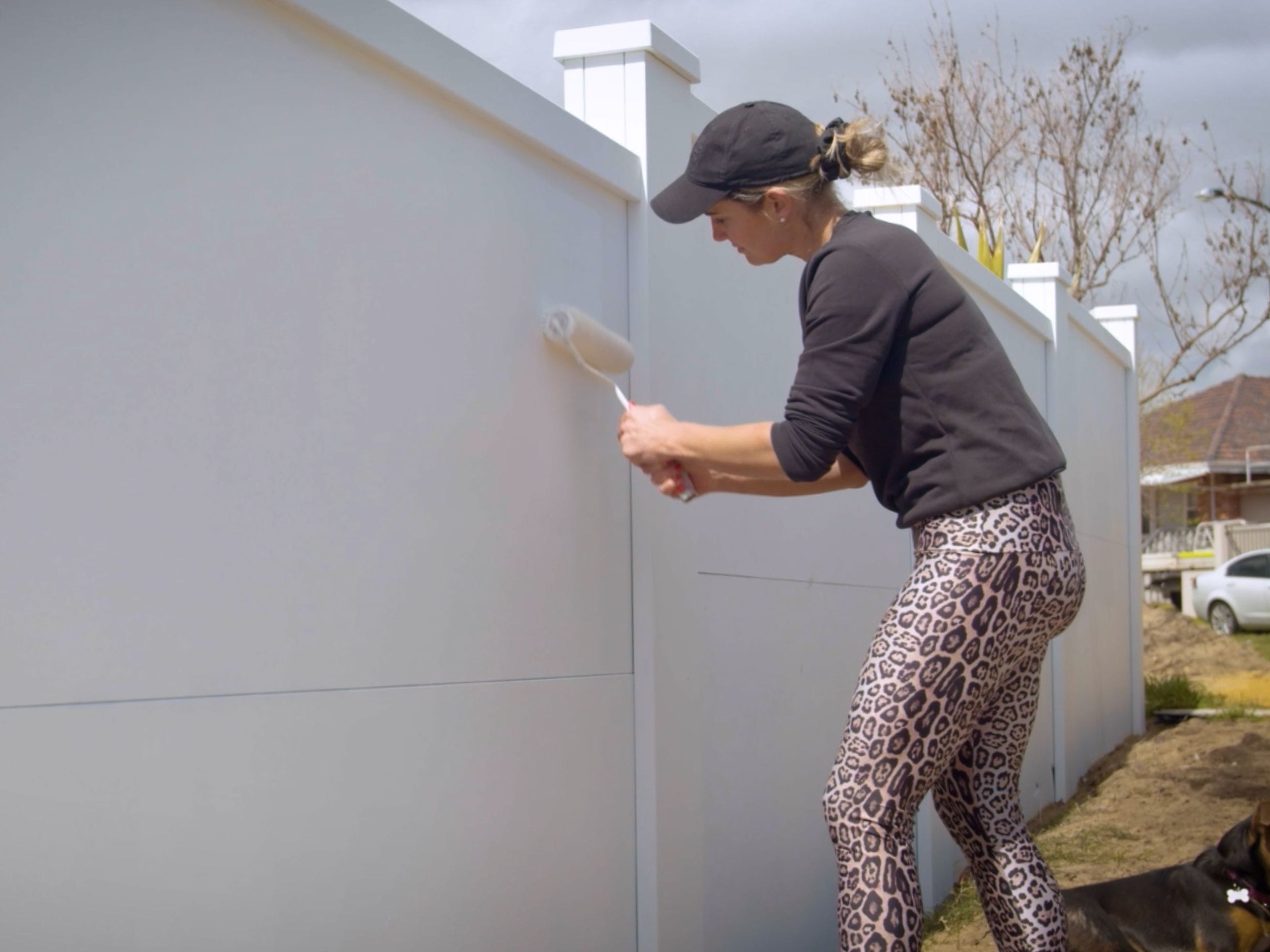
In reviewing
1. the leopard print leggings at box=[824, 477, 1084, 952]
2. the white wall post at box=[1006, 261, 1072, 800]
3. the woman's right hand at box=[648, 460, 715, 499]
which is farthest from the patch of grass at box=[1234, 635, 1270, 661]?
the woman's right hand at box=[648, 460, 715, 499]

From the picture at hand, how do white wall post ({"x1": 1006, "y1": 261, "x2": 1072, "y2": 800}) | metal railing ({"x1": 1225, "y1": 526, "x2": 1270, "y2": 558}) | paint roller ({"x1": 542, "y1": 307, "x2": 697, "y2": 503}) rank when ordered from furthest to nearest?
metal railing ({"x1": 1225, "y1": 526, "x2": 1270, "y2": 558}) → white wall post ({"x1": 1006, "y1": 261, "x2": 1072, "y2": 800}) → paint roller ({"x1": 542, "y1": 307, "x2": 697, "y2": 503})

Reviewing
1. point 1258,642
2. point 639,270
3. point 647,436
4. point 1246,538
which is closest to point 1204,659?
point 1258,642

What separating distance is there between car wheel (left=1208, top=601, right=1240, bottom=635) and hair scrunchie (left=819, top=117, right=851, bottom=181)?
78.9 feet

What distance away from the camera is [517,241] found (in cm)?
269

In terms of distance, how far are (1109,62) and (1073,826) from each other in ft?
47.0

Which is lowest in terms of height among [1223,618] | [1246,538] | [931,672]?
[1223,618]

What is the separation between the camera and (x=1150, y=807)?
6.18m

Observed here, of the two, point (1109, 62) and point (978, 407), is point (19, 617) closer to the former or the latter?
point (978, 407)

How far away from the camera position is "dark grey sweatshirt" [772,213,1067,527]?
2238 millimetres

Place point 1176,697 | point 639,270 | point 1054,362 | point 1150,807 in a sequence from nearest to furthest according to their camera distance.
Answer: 1. point 639,270
2. point 1150,807
3. point 1054,362
4. point 1176,697

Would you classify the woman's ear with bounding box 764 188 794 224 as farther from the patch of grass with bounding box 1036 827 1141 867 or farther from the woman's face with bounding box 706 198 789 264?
the patch of grass with bounding box 1036 827 1141 867

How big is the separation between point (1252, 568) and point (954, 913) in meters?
22.1

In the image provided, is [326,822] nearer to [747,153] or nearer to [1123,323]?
[747,153]

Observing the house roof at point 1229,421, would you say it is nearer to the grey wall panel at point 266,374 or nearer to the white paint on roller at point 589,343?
the white paint on roller at point 589,343
